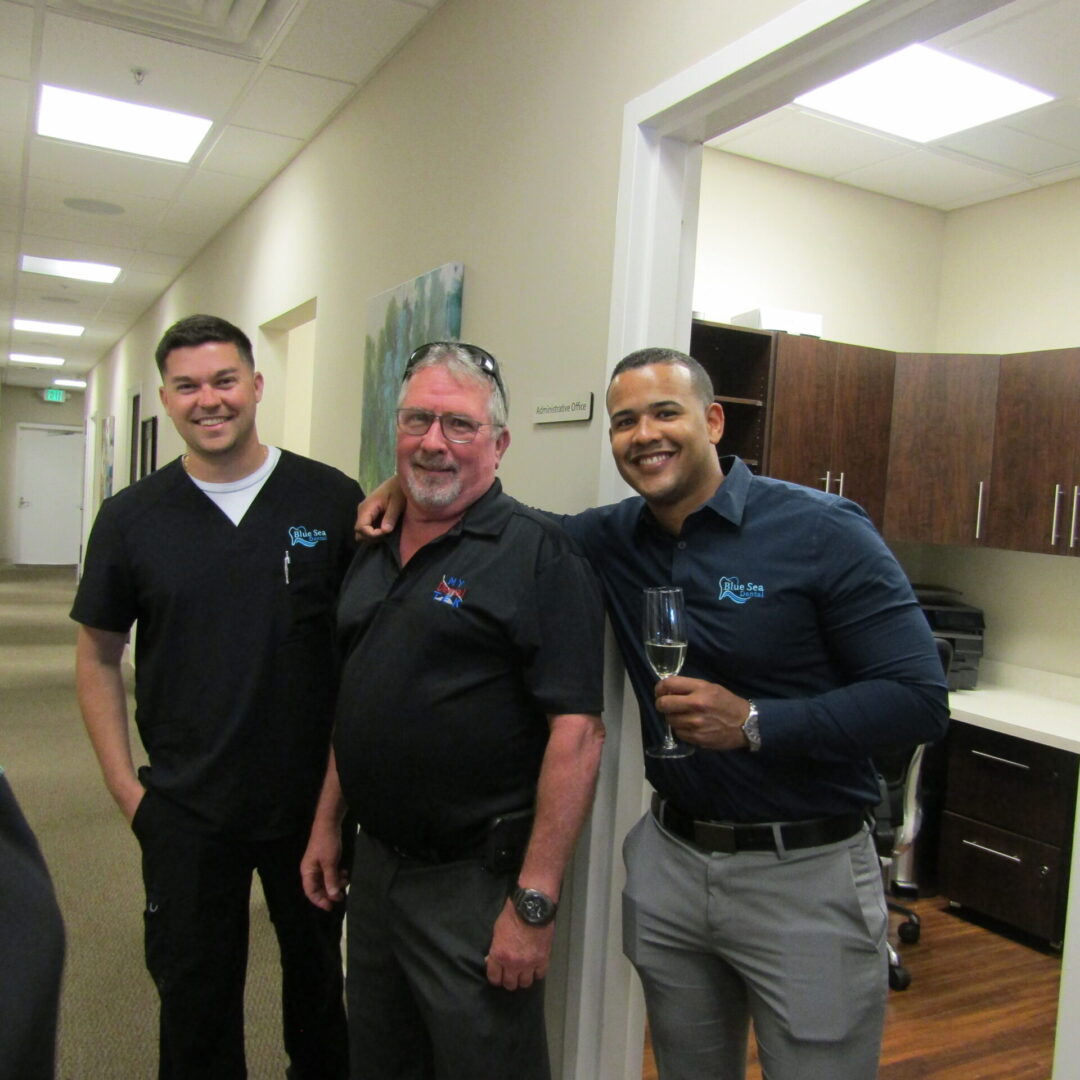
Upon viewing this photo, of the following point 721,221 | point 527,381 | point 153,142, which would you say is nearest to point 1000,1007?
point 527,381

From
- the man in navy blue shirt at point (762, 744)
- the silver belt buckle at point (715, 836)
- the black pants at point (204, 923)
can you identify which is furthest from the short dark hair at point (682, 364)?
the black pants at point (204, 923)

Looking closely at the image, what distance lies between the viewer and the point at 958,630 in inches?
158

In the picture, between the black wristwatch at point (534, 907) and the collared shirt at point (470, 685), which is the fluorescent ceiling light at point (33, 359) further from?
the black wristwatch at point (534, 907)

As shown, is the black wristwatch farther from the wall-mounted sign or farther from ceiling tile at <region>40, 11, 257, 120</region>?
ceiling tile at <region>40, 11, 257, 120</region>

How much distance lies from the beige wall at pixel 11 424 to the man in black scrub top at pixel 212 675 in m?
15.4

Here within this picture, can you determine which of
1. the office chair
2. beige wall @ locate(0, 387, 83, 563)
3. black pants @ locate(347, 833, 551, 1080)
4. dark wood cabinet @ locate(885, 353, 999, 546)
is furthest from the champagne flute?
beige wall @ locate(0, 387, 83, 563)

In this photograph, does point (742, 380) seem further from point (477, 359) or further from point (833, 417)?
point (477, 359)

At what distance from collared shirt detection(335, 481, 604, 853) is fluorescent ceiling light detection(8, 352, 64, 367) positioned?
11883mm

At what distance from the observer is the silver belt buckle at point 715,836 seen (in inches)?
55.5

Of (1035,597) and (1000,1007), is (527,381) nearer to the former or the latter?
(1000,1007)

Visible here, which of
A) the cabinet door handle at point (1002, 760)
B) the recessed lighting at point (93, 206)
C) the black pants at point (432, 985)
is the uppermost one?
the recessed lighting at point (93, 206)

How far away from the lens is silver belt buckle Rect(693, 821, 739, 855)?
4.63 feet

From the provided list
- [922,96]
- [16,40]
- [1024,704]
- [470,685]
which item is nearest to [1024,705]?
[1024,704]

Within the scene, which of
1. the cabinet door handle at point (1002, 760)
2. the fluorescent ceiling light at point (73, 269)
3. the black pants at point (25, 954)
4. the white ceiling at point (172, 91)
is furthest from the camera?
the fluorescent ceiling light at point (73, 269)
